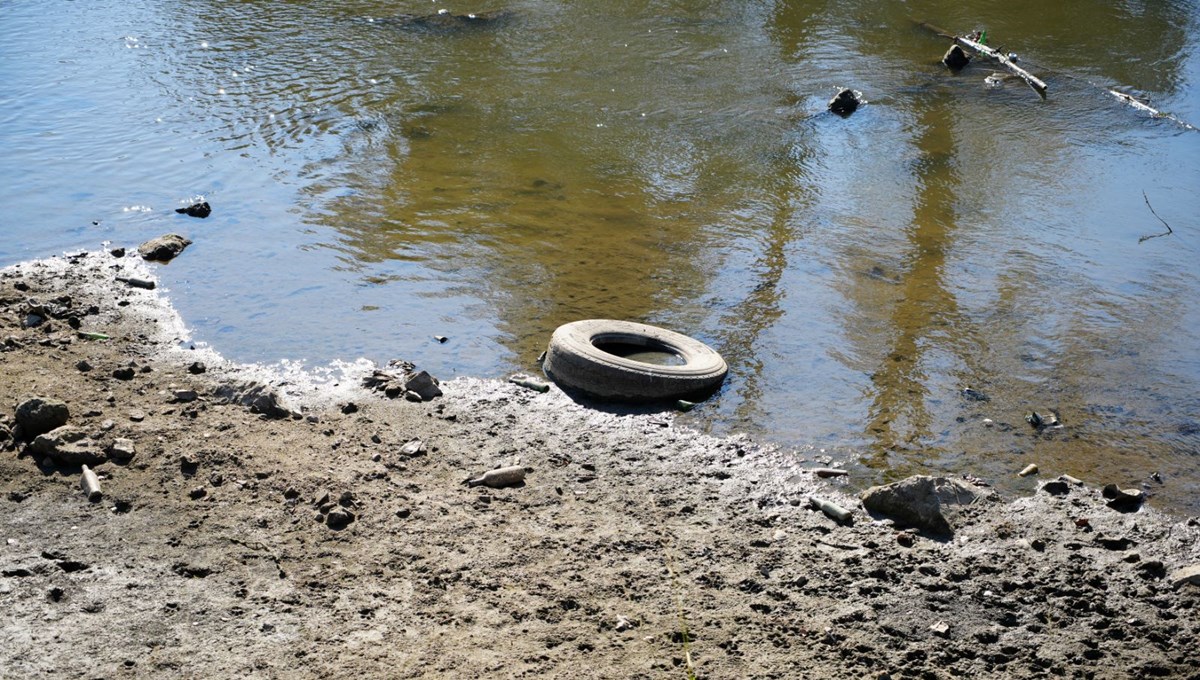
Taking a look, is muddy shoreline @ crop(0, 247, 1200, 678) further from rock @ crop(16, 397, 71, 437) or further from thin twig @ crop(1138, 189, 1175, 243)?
thin twig @ crop(1138, 189, 1175, 243)

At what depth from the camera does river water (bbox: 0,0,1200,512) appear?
283 inches

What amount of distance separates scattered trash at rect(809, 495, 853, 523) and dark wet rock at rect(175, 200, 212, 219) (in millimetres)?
6297

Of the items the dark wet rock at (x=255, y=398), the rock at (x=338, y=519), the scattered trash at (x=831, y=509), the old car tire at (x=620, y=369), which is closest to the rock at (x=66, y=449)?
the dark wet rock at (x=255, y=398)

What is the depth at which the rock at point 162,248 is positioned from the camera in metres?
8.71

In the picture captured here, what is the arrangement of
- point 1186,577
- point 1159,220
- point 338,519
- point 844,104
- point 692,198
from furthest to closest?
point 844,104
point 692,198
point 1159,220
point 338,519
point 1186,577

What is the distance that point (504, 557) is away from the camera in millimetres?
5195

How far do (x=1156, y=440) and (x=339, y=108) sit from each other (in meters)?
9.29

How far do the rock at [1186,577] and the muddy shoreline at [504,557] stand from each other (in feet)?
0.06

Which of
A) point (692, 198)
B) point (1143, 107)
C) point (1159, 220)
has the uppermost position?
point (1143, 107)

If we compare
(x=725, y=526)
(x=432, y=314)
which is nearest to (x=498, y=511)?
(x=725, y=526)

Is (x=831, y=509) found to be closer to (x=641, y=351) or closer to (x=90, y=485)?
(x=641, y=351)

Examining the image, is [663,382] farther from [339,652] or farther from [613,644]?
[339,652]

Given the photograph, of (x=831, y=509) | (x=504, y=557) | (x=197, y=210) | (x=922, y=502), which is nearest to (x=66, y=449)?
(x=504, y=557)

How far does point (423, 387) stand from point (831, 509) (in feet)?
8.72
